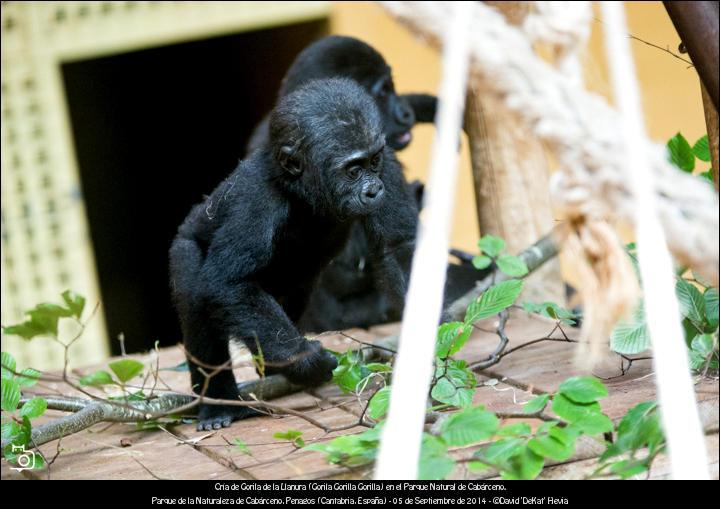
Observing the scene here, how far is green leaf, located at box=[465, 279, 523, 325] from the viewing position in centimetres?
324

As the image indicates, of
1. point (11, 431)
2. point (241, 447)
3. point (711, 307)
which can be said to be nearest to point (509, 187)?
point (711, 307)

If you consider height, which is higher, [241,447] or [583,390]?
[583,390]

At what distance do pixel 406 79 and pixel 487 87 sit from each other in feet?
16.6

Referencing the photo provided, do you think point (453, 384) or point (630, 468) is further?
point (453, 384)

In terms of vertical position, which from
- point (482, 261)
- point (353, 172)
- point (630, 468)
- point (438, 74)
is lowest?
point (630, 468)

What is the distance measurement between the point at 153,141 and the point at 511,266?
6.61 metres

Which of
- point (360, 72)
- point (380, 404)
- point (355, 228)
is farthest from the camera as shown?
point (360, 72)

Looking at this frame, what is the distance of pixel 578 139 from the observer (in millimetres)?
2133

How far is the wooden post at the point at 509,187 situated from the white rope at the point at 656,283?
9.48 ft

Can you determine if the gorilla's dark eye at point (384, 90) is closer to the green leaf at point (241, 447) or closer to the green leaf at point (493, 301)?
the green leaf at point (493, 301)

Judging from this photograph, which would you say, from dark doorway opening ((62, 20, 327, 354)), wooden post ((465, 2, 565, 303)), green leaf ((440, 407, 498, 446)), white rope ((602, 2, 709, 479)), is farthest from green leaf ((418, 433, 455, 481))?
dark doorway opening ((62, 20, 327, 354))

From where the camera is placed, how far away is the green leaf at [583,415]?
257cm

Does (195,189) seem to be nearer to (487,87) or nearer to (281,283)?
(281,283)

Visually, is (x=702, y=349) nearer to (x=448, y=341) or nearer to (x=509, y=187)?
(x=448, y=341)
